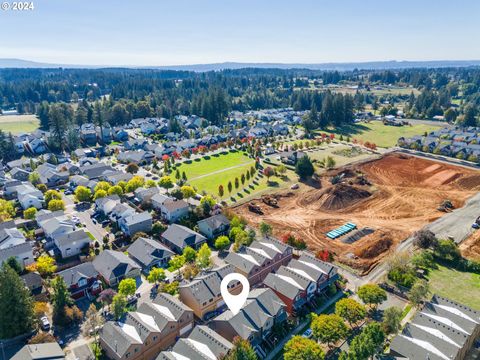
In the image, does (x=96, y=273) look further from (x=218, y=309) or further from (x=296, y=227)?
(x=296, y=227)

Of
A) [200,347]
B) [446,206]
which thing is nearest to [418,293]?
[200,347]

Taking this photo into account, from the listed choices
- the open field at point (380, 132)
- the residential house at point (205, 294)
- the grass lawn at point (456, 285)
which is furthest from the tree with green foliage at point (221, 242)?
the open field at point (380, 132)

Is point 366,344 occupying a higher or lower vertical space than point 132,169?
lower

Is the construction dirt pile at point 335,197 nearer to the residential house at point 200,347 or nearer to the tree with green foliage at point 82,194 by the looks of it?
the residential house at point 200,347

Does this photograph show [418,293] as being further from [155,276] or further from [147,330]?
[155,276]

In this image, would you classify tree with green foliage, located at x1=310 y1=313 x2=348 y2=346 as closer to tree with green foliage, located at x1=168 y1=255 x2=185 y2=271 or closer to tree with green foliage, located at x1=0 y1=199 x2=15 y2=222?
tree with green foliage, located at x1=168 y1=255 x2=185 y2=271

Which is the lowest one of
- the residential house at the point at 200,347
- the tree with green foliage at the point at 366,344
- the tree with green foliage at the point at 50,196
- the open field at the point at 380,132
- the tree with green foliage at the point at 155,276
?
the tree with green foliage at the point at 155,276

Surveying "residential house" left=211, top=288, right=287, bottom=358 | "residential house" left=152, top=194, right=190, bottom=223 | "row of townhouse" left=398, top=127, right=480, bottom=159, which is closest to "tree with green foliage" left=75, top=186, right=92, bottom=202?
"residential house" left=152, top=194, right=190, bottom=223
